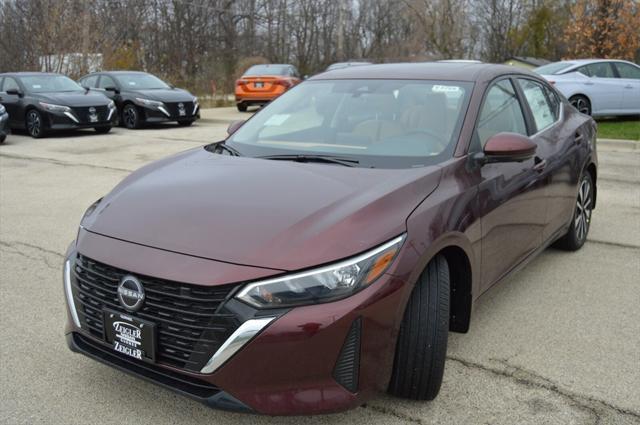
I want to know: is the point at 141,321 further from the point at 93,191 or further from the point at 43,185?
the point at 43,185

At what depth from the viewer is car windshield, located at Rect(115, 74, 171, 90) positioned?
1603 centimetres

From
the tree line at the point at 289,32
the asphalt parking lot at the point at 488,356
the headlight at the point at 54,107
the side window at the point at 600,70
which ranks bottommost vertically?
the asphalt parking lot at the point at 488,356

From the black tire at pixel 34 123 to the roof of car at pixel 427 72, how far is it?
1131 centimetres

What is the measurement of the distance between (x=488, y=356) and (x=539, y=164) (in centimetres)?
135

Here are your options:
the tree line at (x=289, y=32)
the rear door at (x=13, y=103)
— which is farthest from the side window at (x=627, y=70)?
the rear door at (x=13, y=103)

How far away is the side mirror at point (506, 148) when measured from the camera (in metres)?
3.25

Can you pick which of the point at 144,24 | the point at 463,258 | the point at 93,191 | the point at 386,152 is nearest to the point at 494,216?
the point at 463,258

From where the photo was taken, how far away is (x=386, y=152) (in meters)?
3.36

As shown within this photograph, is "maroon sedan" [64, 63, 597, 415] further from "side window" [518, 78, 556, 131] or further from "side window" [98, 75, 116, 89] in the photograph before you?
"side window" [98, 75, 116, 89]

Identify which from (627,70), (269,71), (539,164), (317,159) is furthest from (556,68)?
(317,159)

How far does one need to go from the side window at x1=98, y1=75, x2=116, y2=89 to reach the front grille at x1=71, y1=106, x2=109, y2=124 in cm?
207

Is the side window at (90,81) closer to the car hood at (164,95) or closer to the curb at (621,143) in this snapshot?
the car hood at (164,95)

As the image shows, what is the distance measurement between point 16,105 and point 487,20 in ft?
104

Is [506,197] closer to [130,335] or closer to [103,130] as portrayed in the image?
[130,335]
